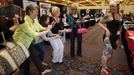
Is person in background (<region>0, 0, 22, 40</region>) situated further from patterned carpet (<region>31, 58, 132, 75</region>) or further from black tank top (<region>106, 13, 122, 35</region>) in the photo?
black tank top (<region>106, 13, 122, 35</region>)

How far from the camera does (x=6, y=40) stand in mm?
3057

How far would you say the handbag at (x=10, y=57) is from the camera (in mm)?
2643

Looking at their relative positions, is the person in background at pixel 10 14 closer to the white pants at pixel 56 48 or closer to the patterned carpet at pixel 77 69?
the patterned carpet at pixel 77 69

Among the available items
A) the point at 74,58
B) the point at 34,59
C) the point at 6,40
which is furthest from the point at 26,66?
the point at 74,58

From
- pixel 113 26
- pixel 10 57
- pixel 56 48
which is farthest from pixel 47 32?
pixel 10 57

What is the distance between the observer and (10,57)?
2.76m

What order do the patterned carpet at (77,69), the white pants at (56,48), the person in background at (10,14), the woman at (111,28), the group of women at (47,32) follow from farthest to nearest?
the white pants at (56,48) < the patterned carpet at (77,69) < the woman at (111,28) < the group of women at (47,32) < the person in background at (10,14)

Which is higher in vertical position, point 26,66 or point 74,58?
point 26,66

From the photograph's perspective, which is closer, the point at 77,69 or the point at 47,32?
the point at 47,32

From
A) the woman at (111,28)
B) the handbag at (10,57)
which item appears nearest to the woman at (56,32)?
the woman at (111,28)

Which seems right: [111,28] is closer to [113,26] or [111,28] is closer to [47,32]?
[113,26]

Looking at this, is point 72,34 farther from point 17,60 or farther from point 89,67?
point 17,60

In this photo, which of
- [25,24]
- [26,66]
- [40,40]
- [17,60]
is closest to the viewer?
[17,60]

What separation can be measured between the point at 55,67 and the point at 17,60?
2.14 m
